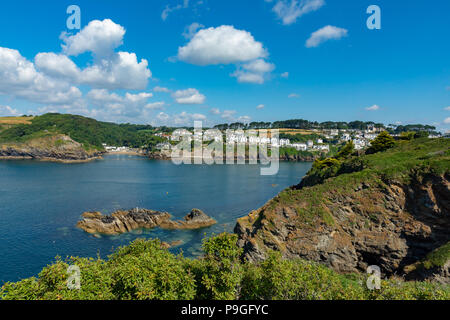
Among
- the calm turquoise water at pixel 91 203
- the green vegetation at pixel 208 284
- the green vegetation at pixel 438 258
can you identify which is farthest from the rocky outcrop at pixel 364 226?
the calm turquoise water at pixel 91 203

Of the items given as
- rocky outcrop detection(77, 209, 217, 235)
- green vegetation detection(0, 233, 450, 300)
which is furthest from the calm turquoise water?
green vegetation detection(0, 233, 450, 300)

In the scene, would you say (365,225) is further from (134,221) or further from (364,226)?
(134,221)

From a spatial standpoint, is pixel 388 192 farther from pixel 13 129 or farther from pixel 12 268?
pixel 13 129

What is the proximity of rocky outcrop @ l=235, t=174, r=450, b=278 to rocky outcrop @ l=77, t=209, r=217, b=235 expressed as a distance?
1979cm

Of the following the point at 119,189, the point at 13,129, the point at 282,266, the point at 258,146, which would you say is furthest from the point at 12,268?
the point at 13,129

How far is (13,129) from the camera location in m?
187

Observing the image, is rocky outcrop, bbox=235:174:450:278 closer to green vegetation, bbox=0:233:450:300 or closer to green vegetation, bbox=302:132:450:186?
green vegetation, bbox=302:132:450:186

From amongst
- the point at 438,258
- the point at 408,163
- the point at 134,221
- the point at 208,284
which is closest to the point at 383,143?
the point at 408,163

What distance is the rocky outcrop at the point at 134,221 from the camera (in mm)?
47750

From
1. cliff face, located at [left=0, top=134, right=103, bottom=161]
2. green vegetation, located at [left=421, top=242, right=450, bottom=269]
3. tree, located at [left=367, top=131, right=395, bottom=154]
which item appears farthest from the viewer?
cliff face, located at [left=0, top=134, right=103, bottom=161]

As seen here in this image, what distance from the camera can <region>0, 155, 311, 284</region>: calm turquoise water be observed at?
39188 mm

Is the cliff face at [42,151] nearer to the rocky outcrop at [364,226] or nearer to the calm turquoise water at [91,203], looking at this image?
the calm turquoise water at [91,203]

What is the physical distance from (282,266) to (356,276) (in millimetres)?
16893
